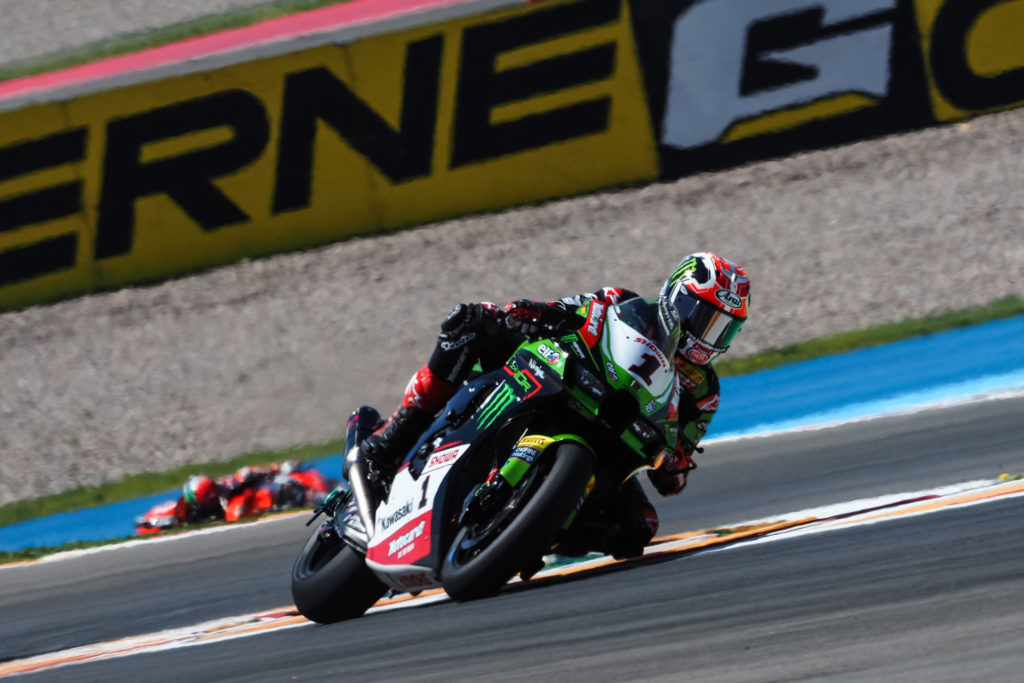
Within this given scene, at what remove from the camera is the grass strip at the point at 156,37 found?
15.7 metres

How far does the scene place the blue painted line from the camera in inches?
366

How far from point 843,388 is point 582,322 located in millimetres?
5192

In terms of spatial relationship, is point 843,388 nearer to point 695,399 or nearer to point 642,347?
point 695,399

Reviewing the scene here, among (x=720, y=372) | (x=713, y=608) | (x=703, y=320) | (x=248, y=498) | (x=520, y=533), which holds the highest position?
(x=720, y=372)

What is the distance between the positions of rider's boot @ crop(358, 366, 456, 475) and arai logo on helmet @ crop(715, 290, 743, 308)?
44.7 inches

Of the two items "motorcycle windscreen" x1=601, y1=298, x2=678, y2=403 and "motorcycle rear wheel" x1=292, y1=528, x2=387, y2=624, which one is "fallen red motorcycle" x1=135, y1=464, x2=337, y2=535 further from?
"motorcycle windscreen" x1=601, y1=298, x2=678, y2=403

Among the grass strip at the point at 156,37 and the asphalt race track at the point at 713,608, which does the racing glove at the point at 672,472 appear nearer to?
the asphalt race track at the point at 713,608

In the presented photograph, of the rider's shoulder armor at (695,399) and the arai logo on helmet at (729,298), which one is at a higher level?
the arai logo on helmet at (729,298)

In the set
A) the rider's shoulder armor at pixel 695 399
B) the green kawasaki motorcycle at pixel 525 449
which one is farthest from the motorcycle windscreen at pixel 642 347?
the rider's shoulder armor at pixel 695 399

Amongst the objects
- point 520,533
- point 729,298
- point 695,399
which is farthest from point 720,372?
point 520,533

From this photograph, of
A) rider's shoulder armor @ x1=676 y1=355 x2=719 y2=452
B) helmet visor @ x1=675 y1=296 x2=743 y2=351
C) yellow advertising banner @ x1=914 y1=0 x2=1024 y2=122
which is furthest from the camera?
yellow advertising banner @ x1=914 y1=0 x2=1024 y2=122

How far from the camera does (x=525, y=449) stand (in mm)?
4656

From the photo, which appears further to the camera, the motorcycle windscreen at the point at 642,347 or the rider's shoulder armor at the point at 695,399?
the rider's shoulder armor at the point at 695,399

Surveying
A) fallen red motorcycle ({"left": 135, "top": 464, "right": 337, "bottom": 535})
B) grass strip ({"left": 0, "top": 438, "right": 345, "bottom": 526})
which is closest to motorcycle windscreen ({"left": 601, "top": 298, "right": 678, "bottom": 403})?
fallen red motorcycle ({"left": 135, "top": 464, "right": 337, "bottom": 535})
